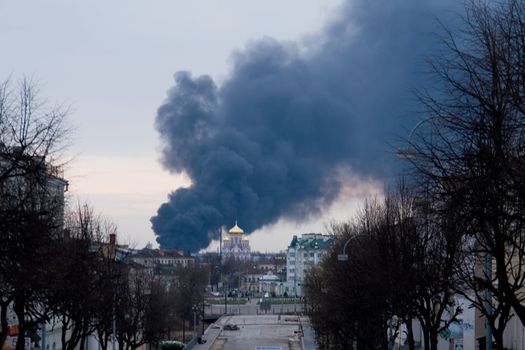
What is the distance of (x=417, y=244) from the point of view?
38.2 m

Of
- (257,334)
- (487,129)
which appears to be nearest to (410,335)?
(487,129)

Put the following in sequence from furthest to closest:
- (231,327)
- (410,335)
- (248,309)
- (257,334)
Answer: (248,309)
(231,327)
(257,334)
(410,335)

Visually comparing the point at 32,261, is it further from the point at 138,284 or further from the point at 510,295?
the point at 138,284

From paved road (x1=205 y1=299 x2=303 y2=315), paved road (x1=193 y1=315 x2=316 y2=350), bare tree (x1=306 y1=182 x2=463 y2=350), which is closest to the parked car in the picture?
paved road (x1=193 y1=315 x2=316 y2=350)

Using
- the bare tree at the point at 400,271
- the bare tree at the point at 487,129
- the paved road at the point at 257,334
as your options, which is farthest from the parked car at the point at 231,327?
the bare tree at the point at 487,129

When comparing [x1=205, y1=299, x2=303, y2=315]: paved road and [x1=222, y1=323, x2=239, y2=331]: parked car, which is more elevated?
[x1=205, y1=299, x2=303, y2=315]: paved road

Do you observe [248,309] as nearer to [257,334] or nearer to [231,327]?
[231,327]

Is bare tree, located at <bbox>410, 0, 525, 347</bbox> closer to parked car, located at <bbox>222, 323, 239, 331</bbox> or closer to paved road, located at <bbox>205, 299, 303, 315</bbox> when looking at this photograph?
parked car, located at <bbox>222, 323, 239, 331</bbox>

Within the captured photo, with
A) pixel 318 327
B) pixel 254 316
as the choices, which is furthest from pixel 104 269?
pixel 254 316

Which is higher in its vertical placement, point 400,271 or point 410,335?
point 400,271

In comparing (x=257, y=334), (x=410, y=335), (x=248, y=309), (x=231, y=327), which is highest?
(x=248, y=309)

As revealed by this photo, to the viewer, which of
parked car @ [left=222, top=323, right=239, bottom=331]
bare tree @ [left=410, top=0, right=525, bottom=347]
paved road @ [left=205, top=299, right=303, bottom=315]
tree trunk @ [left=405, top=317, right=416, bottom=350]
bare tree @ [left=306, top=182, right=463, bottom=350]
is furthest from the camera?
paved road @ [left=205, top=299, right=303, bottom=315]

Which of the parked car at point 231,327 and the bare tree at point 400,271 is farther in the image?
the parked car at point 231,327

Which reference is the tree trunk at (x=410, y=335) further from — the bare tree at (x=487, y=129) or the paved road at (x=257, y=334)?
the paved road at (x=257, y=334)
